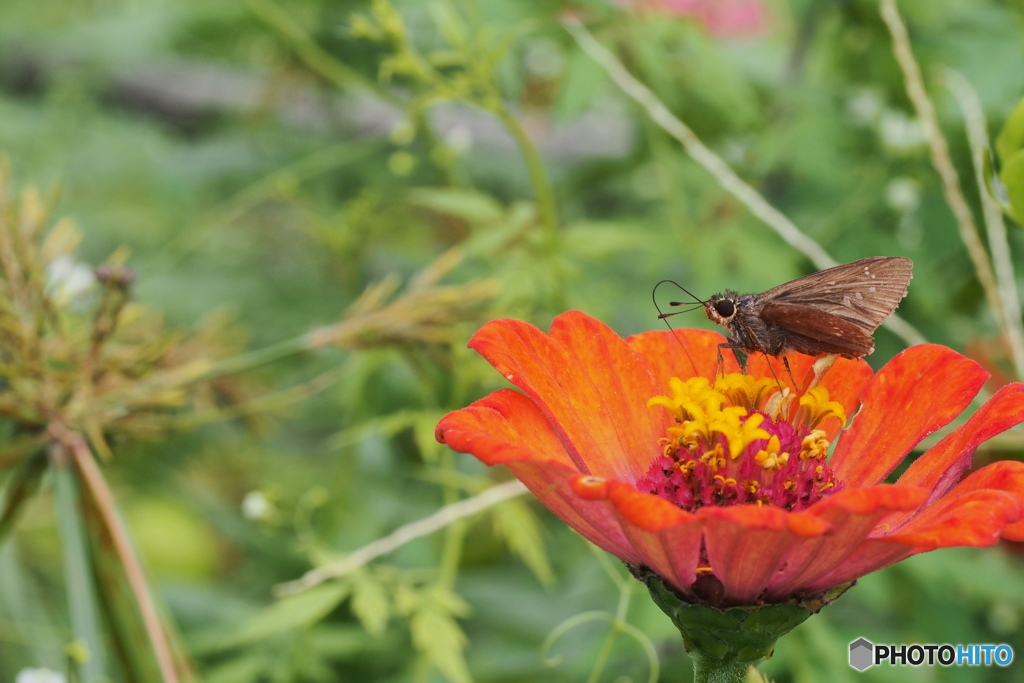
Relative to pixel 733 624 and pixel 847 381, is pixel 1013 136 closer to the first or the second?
pixel 847 381

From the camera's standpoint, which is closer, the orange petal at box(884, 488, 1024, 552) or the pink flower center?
the orange petal at box(884, 488, 1024, 552)

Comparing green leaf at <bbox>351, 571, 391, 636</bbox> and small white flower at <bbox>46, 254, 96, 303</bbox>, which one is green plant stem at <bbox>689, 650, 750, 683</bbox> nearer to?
green leaf at <bbox>351, 571, 391, 636</bbox>

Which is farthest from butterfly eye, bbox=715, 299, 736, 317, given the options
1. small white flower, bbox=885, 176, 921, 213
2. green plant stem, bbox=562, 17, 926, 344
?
small white flower, bbox=885, 176, 921, 213

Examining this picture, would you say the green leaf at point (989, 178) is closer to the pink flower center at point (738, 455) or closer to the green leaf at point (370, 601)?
the pink flower center at point (738, 455)

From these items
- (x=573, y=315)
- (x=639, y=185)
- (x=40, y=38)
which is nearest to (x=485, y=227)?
(x=639, y=185)

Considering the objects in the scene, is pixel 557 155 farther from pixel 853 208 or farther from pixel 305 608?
pixel 305 608

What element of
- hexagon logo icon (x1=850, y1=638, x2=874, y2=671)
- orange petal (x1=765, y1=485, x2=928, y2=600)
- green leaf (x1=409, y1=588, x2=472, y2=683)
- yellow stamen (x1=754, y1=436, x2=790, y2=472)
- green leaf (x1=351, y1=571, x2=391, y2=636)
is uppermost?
yellow stamen (x1=754, y1=436, x2=790, y2=472)

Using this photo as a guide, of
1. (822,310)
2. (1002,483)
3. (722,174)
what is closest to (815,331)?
(822,310)
